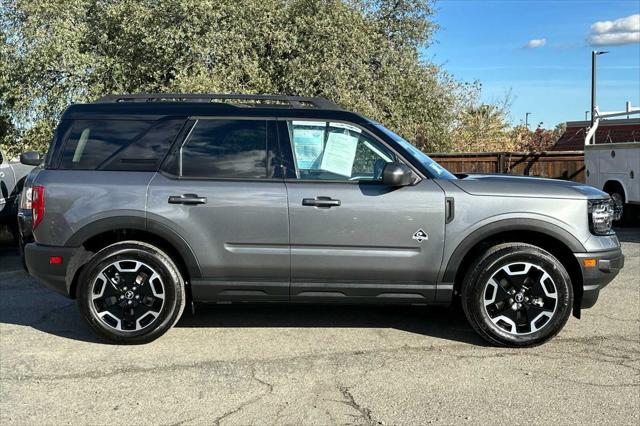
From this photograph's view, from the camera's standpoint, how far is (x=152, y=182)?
4.66 metres

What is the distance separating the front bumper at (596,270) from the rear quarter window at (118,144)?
3473 millimetres

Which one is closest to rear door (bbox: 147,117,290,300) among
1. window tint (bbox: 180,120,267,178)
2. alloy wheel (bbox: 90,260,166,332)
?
window tint (bbox: 180,120,267,178)

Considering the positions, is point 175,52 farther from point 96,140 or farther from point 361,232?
point 361,232

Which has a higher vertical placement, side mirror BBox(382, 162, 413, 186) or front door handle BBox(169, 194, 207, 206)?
side mirror BBox(382, 162, 413, 186)

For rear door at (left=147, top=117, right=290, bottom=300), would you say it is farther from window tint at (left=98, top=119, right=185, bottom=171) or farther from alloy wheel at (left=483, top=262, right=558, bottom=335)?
alloy wheel at (left=483, top=262, right=558, bottom=335)

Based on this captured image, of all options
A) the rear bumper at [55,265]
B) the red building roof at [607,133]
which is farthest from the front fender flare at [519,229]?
the red building roof at [607,133]

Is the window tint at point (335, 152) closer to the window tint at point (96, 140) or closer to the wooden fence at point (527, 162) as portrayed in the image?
the window tint at point (96, 140)

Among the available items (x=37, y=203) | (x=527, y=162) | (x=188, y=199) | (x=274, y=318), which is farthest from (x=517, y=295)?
(x=527, y=162)

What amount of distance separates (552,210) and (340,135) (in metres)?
1.79

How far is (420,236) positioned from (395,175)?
54 cm

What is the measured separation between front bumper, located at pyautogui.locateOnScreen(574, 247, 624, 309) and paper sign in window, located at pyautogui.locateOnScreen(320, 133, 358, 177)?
1947 millimetres

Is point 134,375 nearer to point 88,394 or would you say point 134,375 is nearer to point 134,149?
point 88,394

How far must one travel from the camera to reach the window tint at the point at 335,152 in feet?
15.4

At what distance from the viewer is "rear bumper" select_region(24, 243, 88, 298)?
4.67 m
